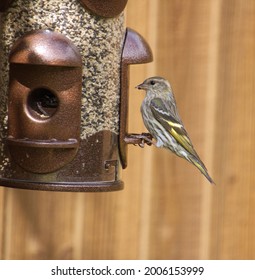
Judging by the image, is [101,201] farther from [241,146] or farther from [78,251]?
[241,146]

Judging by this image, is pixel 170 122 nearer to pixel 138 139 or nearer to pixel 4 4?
pixel 138 139

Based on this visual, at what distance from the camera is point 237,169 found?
571 cm

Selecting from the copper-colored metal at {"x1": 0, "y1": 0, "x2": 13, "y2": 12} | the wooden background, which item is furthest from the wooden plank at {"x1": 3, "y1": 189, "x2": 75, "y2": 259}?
the copper-colored metal at {"x1": 0, "y1": 0, "x2": 13, "y2": 12}

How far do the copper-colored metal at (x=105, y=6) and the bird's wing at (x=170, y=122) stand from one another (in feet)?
1.80

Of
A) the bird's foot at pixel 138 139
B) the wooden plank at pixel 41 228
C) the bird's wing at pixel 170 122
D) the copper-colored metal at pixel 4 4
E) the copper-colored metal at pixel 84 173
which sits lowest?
the wooden plank at pixel 41 228

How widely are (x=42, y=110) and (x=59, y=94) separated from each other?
0.35ft

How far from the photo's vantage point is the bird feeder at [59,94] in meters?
4.54

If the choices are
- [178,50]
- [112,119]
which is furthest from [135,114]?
[112,119]

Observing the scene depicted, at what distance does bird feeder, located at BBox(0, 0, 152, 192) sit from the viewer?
14.9 ft

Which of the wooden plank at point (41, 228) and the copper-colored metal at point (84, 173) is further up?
the copper-colored metal at point (84, 173)

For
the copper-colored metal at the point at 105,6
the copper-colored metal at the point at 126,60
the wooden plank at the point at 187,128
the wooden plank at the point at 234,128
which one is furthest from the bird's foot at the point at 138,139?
the wooden plank at the point at 234,128

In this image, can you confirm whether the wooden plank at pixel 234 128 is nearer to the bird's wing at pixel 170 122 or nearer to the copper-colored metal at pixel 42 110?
the bird's wing at pixel 170 122

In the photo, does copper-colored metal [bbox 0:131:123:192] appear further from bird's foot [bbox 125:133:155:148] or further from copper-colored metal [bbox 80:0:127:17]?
copper-colored metal [bbox 80:0:127:17]

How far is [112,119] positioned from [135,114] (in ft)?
2.43
